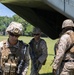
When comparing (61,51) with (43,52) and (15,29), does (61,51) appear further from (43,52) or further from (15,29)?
(43,52)

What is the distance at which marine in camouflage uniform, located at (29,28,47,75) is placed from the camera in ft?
27.7

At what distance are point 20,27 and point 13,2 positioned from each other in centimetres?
389

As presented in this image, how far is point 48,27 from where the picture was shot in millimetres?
10367

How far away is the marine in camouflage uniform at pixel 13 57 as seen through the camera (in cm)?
A: 511

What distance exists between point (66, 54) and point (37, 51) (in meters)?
2.21

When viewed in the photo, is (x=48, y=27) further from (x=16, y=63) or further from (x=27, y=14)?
(x=16, y=63)

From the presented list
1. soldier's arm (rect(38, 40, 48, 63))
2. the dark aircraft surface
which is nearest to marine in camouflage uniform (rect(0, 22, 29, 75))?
soldier's arm (rect(38, 40, 48, 63))

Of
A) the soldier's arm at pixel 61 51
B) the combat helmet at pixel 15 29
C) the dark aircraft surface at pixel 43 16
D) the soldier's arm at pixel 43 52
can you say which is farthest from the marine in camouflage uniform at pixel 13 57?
the dark aircraft surface at pixel 43 16

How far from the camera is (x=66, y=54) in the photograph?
641 cm

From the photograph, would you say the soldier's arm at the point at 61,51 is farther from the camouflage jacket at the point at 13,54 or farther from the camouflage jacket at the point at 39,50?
the camouflage jacket at the point at 39,50

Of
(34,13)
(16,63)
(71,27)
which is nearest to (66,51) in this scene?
(71,27)

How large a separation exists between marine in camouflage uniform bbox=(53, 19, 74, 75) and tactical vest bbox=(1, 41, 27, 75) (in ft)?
3.90

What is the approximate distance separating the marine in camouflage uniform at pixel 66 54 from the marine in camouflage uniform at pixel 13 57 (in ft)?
3.82

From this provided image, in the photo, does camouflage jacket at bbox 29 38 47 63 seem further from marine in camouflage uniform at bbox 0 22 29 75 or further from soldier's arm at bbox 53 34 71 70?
marine in camouflage uniform at bbox 0 22 29 75
